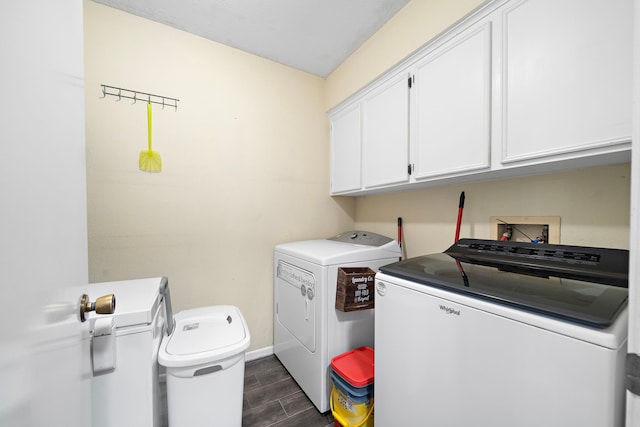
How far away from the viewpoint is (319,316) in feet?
4.86

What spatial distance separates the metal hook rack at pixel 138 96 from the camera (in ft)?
5.24

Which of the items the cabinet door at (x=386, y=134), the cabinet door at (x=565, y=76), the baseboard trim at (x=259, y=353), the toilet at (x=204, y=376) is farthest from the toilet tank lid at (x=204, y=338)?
the cabinet door at (x=565, y=76)

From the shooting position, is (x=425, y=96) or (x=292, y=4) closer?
(x=425, y=96)

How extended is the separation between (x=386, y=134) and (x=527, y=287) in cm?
128

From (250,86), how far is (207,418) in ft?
7.68

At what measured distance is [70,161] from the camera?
57 cm

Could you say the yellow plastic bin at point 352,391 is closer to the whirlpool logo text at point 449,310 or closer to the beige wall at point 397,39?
the whirlpool logo text at point 449,310

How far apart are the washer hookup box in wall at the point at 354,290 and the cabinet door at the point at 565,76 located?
956mm

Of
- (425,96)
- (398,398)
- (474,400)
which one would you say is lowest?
(398,398)

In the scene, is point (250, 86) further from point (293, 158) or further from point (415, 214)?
point (415, 214)

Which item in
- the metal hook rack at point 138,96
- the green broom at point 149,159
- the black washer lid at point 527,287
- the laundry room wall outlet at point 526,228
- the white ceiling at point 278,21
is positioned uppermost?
the white ceiling at point 278,21

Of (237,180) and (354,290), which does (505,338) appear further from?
(237,180)

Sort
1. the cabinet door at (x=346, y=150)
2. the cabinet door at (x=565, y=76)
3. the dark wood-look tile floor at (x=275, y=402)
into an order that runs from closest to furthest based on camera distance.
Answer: the cabinet door at (x=565, y=76), the dark wood-look tile floor at (x=275, y=402), the cabinet door at (x=346, y=150)

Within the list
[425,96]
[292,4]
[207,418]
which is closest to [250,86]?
[292,4]
